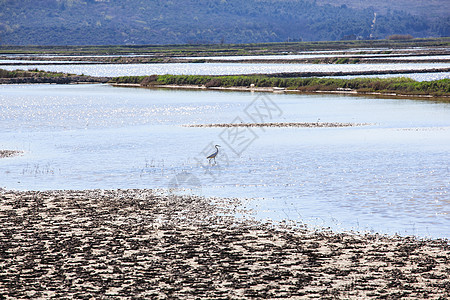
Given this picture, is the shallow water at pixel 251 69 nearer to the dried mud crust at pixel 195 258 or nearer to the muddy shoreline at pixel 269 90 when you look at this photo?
the muddy shoreline at pixel 269 90

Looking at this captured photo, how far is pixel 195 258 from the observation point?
13.9m

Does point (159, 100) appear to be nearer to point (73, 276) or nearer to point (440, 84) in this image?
point (440, 84)

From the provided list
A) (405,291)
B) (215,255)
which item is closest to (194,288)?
(215,255)

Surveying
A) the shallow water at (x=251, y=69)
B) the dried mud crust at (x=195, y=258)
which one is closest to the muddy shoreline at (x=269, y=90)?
the shallow water at (x=251, y=69)

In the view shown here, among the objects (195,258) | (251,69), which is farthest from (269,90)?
(195,258)

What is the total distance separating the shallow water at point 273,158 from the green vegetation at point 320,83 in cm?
758

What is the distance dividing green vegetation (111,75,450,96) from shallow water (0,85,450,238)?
7584 mm

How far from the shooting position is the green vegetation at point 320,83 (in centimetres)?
6369

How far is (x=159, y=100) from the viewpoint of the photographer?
6706cm

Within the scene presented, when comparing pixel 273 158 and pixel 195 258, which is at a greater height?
pixel 273 158

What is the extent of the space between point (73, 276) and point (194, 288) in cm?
236

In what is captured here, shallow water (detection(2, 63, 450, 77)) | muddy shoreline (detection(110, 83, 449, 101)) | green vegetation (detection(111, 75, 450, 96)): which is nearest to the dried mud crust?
muddy shoreline (detection(110, 83, 449, 101))

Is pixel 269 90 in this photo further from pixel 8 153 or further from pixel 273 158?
pixel 273 158

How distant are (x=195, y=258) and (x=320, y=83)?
6350 centimetres
